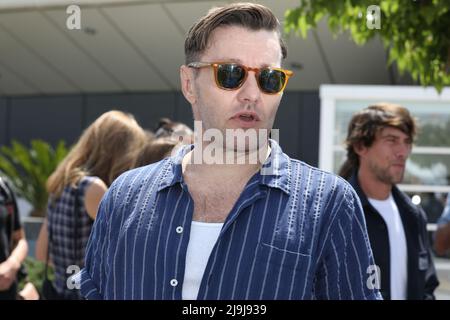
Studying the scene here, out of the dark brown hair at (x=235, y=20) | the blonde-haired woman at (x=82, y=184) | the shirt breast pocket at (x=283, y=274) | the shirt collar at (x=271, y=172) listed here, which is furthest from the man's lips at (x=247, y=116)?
the blonde-haired woman at (x=82, y=184)

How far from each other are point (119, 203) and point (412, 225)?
2.18 metres

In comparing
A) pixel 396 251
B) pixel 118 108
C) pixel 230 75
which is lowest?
pixel 396 251

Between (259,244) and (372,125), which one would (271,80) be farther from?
(372,125)

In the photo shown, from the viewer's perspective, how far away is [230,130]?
190 centimetres

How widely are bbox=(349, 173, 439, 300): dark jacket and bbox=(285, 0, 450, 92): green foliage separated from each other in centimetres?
107

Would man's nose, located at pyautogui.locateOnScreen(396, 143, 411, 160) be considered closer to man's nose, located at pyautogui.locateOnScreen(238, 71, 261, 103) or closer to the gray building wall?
man's nose, located at pyautogui.locateOnScreen(238, 71, 261, 103)

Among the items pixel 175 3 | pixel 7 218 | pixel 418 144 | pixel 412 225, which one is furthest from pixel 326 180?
pixel 175 3

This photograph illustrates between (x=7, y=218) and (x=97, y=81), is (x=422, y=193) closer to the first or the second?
(x=7, y=218)

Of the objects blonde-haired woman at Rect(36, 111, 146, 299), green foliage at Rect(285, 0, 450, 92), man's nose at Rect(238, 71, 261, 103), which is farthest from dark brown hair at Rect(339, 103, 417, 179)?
man's nose at Rect(238, 71, 261, 103)

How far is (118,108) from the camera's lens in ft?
48.0

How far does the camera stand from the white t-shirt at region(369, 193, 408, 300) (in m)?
3.54

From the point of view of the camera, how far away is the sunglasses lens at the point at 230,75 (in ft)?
6.22

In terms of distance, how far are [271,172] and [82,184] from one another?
2.05 meters

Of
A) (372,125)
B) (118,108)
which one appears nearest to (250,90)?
(372,125)
